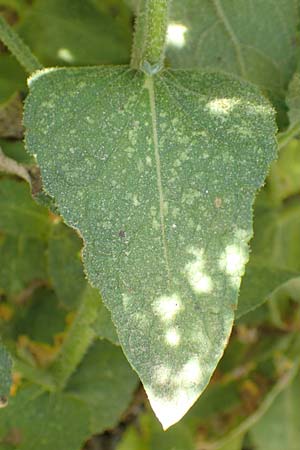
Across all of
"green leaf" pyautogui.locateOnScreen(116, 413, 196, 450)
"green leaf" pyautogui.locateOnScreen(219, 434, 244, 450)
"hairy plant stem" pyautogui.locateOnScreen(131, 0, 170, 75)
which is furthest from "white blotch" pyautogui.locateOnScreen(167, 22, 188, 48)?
"green leaf" pyautogui.locateOnScreen(219, 434, 244, 450)

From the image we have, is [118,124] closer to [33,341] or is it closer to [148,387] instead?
[148,387]

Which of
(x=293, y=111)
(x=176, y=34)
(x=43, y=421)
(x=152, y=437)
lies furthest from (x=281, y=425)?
(x=176, y=34)

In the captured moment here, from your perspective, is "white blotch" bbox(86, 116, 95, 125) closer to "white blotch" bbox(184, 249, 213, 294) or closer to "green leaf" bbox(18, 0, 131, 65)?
"white blotch" bbox(184, 249, 213, 294)

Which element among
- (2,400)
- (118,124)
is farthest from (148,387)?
(118,124)

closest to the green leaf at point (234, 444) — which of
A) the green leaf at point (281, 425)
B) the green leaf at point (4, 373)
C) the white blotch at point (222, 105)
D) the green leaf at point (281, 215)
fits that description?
the green leaf at point (281, 425)

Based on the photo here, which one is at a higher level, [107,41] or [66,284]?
[107,41]

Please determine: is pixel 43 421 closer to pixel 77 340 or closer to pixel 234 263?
pixel 77 340
